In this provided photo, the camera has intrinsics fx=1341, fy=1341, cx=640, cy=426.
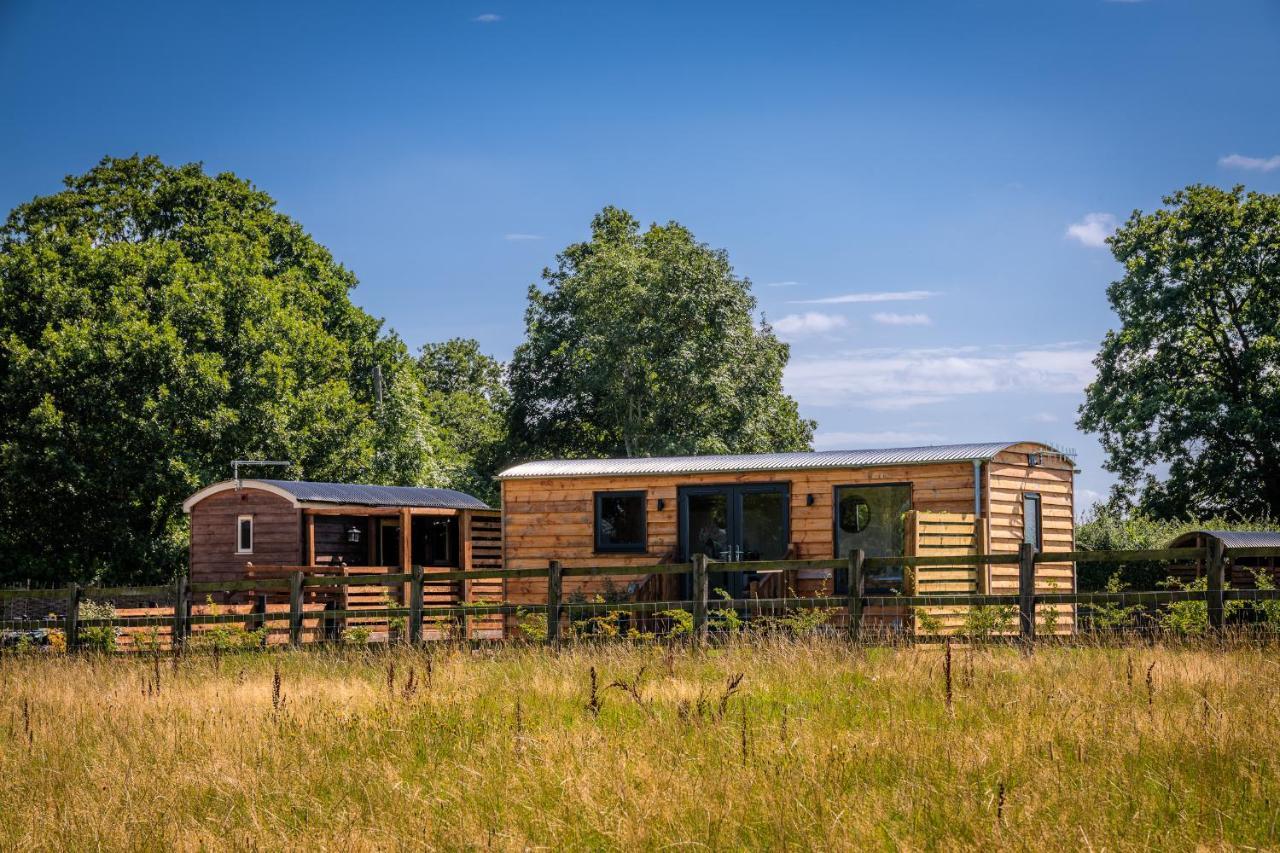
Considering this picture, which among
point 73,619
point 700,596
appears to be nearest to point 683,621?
point 700,596

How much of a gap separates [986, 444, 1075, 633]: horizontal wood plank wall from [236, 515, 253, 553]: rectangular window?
14629mm

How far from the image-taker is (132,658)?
15469 mm

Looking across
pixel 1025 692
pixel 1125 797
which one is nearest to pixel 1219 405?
pixel 1025 692

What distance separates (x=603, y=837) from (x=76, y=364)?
32671 mm

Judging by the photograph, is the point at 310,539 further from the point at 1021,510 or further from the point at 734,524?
the point at 1021,510

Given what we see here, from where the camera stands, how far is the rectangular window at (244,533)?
2695cm

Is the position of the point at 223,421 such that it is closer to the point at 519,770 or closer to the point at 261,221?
the point at 261,221

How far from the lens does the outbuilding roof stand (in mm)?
26562

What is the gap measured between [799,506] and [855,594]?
7.36m

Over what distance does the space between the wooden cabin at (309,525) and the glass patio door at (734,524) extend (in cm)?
699

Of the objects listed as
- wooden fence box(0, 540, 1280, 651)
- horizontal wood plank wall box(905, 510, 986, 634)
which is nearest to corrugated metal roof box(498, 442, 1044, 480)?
horizontal wood plank wall box(905, 510, 986, 634)

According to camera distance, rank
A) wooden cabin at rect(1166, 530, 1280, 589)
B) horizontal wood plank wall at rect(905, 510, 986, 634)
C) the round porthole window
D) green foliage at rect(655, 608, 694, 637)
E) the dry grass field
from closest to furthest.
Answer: the dry grass field → green foliage at rect(655, 608, 694, 637) → horizontal wood plank wall at rect(905, 510, 986, 634) → the round porthole window → wooden cabin at rect(1166, 530, 1280, 589)

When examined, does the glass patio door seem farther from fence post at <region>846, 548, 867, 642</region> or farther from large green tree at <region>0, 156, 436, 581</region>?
large green tree at <region>0, 156, 436, 581</region>

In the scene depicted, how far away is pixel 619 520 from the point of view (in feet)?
75.3
